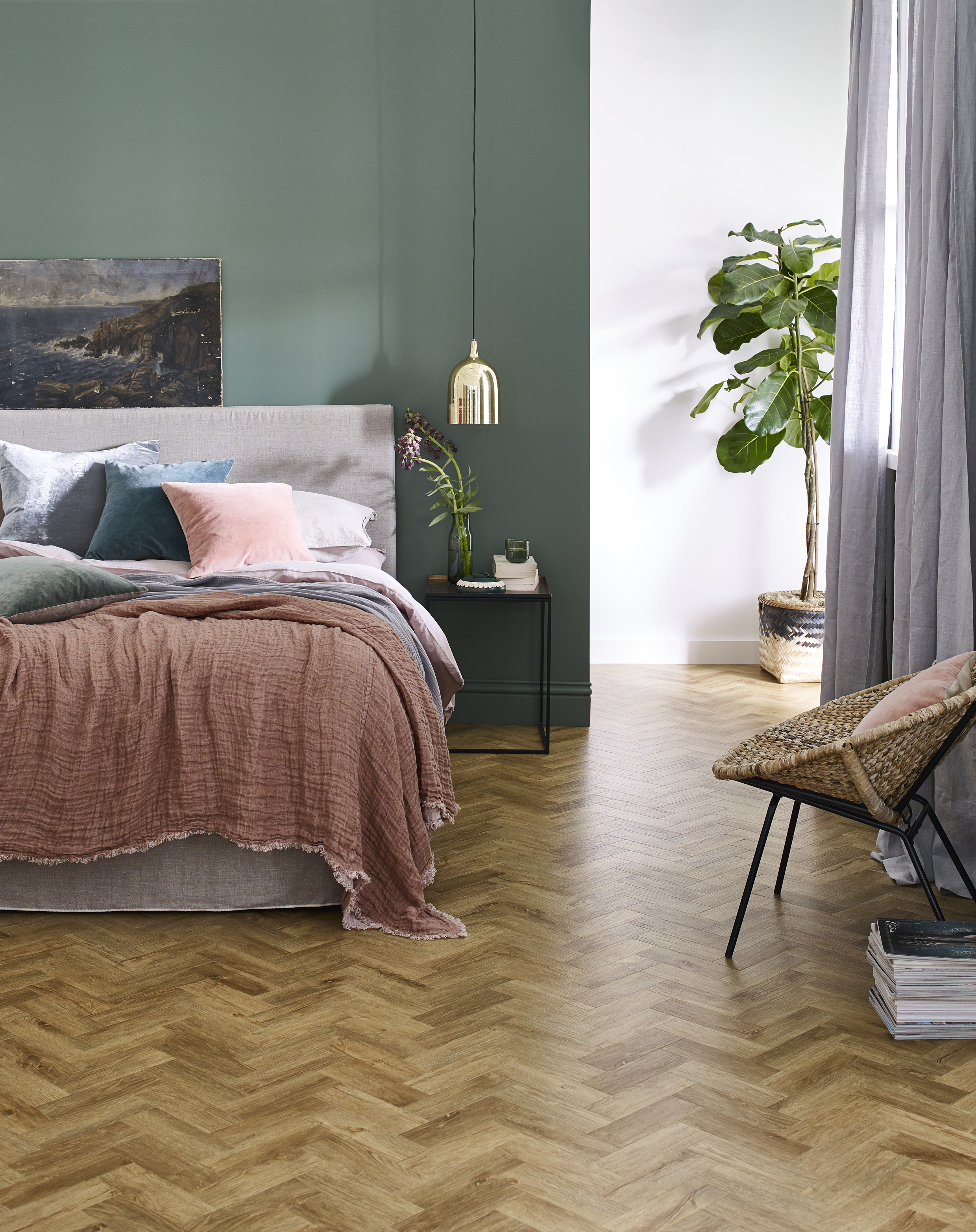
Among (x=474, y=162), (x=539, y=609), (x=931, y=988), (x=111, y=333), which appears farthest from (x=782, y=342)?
(x=931, y=988)

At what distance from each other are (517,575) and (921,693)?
213 centimetres

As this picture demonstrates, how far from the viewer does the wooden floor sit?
1680mm

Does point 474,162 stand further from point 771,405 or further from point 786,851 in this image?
point 786,851

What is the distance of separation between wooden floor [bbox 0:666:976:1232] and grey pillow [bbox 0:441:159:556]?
177 cm

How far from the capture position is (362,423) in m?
4.46

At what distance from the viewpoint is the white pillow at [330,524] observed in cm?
413

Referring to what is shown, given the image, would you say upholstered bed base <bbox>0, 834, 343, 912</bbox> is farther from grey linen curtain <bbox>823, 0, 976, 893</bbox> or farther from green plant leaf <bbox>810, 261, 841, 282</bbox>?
green plant leaf <bbox>810, 261, 841, 282</bbox>

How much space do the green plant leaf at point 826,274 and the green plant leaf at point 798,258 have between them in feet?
0.22

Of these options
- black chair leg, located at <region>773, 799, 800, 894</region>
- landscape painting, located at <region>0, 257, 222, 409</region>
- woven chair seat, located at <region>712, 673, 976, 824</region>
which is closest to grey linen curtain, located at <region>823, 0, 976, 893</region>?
black chair leg, located at <region>773, 799, 800, 894</region>

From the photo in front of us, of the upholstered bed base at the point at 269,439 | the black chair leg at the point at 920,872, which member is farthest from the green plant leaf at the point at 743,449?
the black chair leg at the point at 920,872

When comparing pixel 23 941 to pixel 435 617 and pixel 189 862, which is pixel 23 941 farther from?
pixel 435 617

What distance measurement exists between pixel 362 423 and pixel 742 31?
9.45 ft

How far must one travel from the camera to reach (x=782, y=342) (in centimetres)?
538

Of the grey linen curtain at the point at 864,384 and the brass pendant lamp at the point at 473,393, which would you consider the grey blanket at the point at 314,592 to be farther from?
the grey linen curtain at the point at 864,384
